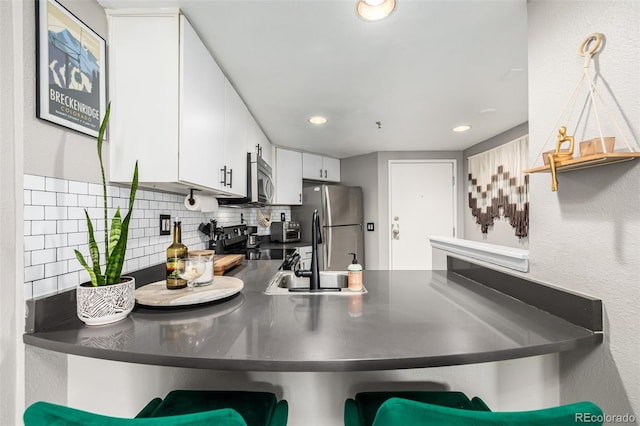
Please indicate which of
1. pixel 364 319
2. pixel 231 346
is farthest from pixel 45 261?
pixel 364 319

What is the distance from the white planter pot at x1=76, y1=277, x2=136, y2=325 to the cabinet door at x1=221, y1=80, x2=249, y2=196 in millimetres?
846

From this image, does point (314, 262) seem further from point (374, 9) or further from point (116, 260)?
point (374, 9)

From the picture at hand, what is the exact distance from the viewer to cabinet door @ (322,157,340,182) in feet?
13.3

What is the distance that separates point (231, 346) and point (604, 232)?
44.3 inches

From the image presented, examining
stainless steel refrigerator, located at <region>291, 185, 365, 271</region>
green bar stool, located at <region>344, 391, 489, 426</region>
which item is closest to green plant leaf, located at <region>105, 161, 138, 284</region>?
green bar stool, located at <region>344, 391, 489, 426</region>

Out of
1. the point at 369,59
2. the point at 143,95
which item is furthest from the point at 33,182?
the point at 369,59

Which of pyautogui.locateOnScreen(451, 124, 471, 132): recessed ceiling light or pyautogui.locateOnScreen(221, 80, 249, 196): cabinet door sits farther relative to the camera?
pyautogui.locateOnScreen(451, 124, 471, 132): recessed ceiling light

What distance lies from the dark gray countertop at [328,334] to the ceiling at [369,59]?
1252mm

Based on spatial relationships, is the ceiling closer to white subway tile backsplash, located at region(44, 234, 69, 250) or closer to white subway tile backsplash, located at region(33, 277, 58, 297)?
white subway tile backsplash, located at region(44, 234, 69, 250)

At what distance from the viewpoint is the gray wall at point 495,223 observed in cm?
280

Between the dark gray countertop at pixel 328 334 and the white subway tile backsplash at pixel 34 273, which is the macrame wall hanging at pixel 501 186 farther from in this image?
the white subway tile backsplash at pixel 34 273

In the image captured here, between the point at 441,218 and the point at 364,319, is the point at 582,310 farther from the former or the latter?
the point at 441,218

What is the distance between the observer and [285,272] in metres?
1.78

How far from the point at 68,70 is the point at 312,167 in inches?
116
